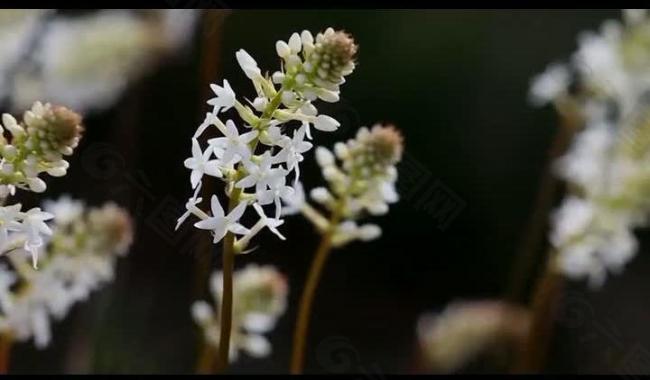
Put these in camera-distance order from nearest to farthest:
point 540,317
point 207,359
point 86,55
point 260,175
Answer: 1. point 260,175
2. point 207,359
3. point 540,317
4. point 86,55

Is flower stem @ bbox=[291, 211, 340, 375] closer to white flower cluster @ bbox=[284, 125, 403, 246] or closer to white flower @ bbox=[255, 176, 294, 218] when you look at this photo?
white flower cluster @ bbox=[284, 125, 403, 246]

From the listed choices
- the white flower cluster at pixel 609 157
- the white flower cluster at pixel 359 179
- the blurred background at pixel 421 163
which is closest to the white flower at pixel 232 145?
the white flower cluster at pixel 359 179

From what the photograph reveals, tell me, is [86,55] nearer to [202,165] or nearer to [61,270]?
[61,270]

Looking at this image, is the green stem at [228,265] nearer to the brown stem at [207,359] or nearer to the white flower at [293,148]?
the white flower at [293,148]

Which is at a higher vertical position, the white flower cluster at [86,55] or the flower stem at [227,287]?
the white flower cluster at [86,55]

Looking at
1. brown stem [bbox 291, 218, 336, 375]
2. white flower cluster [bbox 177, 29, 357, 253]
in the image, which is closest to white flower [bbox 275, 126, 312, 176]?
white flower cluster [bbox 177, 29, 357, 253]

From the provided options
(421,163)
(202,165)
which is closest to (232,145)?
(202,165)
